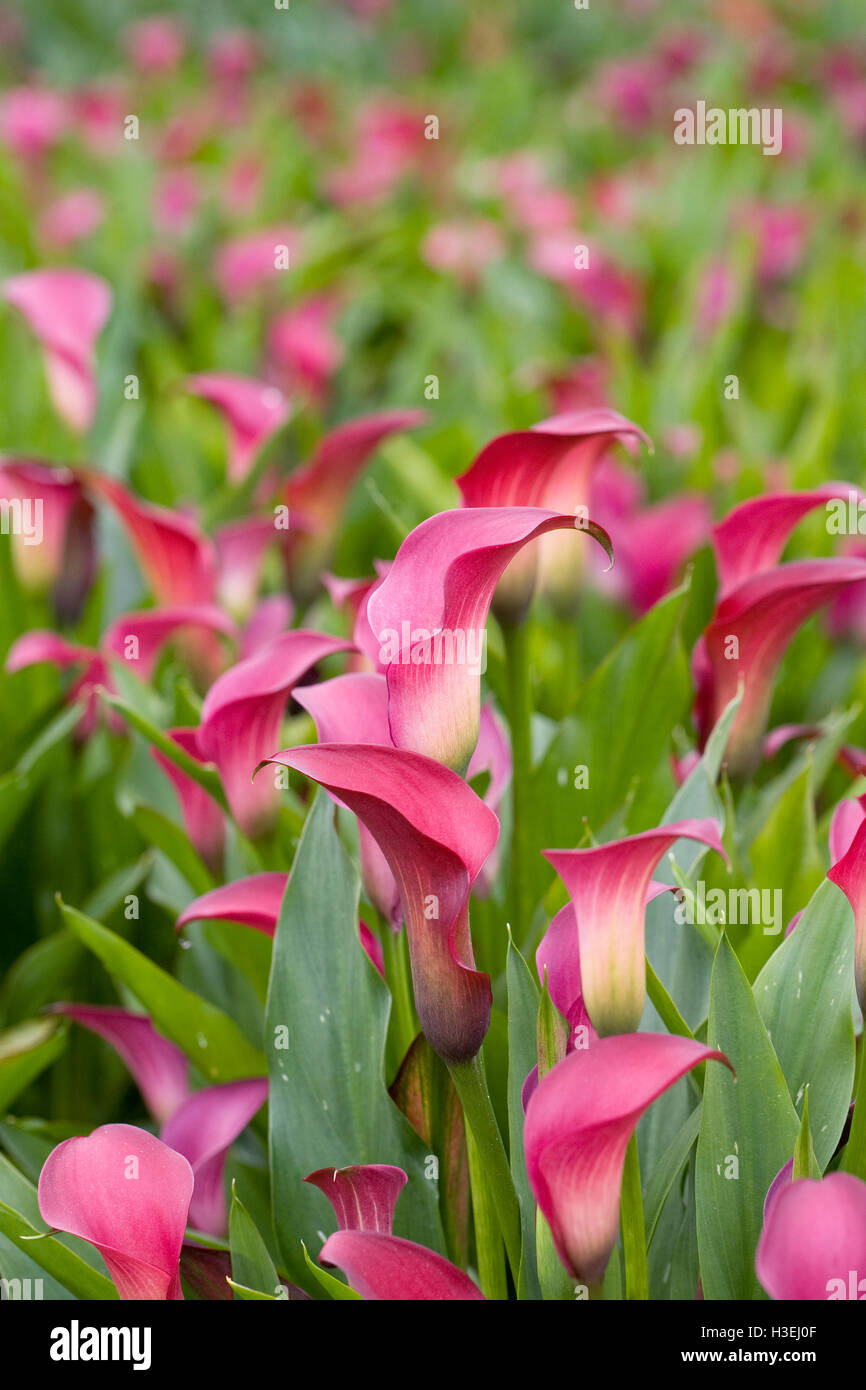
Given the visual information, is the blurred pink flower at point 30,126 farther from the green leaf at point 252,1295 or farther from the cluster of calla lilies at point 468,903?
the green leaf at point 252,1295

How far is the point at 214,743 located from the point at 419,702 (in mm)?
121

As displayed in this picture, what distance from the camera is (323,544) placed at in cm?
75

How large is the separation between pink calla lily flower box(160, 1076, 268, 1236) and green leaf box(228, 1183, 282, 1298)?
5cm

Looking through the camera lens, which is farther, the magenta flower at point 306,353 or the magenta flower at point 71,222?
the magenta flower at point 71,222

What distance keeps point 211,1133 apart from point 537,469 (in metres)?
0.25

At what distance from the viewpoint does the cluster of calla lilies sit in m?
0.33

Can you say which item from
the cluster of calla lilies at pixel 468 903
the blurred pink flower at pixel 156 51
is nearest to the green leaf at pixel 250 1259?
the cluster of calla lilies at pixel 468 903

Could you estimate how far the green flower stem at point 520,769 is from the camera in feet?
1.71

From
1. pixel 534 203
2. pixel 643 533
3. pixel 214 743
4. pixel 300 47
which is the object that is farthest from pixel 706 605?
pixel 300 47

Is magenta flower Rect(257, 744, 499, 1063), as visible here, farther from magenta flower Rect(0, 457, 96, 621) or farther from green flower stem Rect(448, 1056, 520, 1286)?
magenta flower Rect(0, 457, 96, 621)

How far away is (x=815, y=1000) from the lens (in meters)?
0.42

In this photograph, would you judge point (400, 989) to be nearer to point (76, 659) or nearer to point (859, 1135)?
point (859, 1135)

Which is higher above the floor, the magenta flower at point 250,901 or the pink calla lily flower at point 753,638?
the pink calla lily flower at point 753,638

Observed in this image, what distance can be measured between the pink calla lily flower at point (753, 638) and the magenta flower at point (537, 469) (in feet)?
0.22
